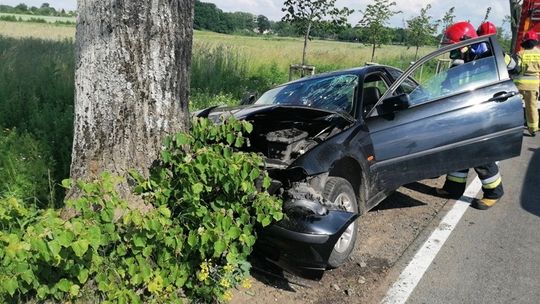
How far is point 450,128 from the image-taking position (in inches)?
181

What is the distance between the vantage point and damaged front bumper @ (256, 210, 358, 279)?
3.12 meters

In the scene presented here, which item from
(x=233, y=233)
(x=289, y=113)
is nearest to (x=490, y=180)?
(x=289, y=113)

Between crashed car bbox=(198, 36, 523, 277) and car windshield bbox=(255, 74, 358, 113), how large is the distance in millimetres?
12

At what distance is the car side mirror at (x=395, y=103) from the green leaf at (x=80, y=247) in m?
3.14

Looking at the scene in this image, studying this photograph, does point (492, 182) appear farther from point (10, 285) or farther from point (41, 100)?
point (41, 100)

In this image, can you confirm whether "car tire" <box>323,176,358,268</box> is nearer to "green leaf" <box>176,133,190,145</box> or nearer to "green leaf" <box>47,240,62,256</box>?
"green leaf" <box>176,133,190,145</box>

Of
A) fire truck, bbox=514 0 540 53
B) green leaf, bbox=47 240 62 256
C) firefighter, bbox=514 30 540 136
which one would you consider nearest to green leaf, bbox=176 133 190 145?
green leaf, bbox=47 240 62 256

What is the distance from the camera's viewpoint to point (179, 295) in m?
3.02

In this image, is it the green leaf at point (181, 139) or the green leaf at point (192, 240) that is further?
the green leaf at point (181, 139)

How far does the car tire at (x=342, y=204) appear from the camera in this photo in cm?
369

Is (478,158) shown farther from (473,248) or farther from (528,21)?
(528,21)

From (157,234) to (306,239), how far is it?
3.43ft

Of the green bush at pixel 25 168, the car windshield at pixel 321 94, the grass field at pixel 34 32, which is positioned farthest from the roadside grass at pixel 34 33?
the car windshield at pixel 321 94

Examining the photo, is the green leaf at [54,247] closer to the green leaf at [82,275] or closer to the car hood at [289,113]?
the green leaf at [82,275]
